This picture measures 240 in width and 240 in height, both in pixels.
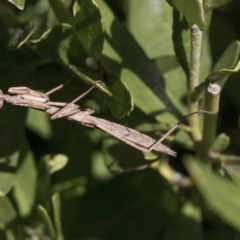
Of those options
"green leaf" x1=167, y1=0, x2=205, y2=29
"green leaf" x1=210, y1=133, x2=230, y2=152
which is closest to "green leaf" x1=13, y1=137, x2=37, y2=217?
"green leaf" x1=210, y1=133, x2=230, y2=152

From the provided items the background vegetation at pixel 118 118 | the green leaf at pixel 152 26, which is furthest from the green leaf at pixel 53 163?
the green leaf at pixel 152 26

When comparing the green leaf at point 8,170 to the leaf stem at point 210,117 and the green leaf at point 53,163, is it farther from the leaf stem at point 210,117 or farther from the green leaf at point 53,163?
the leaf stem at point 210,117

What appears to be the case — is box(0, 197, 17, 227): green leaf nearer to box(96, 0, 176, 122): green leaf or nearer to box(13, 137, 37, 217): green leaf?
box(13, 137, 37, 217): green leaf

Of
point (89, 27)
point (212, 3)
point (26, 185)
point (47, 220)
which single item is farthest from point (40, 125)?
point (212, 3)

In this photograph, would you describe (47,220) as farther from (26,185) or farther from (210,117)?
(210,117)

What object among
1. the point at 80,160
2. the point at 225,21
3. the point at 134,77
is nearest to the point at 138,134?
the point at 134,77
